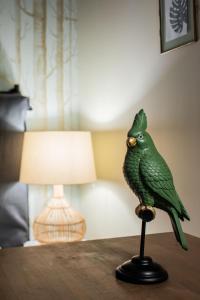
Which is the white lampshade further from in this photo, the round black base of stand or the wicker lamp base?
the round black base of stand

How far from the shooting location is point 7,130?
248 cm

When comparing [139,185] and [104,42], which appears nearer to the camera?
[139,185]

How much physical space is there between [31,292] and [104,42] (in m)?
1.78

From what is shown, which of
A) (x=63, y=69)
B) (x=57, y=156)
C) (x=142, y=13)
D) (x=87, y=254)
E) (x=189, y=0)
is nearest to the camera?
(x=87, y=254)

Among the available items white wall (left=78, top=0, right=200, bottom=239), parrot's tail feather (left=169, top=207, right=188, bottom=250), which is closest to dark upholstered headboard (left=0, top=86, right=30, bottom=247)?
white wall (left=78, top=0, right=200, bottom=239)

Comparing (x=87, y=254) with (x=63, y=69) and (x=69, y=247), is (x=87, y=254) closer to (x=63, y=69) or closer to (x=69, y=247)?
(x=69, y=247)

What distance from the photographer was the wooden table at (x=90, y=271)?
990 millimetres

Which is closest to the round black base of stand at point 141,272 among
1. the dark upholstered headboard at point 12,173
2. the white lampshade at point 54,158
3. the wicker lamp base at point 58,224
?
the white lampshade at point 54,158

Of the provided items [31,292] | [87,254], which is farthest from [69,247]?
[31,292]

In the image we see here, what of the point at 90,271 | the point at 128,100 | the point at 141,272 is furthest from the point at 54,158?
the point at 141,272

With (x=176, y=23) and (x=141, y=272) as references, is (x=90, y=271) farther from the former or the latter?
(x=176, y=23)

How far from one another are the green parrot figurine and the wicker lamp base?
135 centimetres

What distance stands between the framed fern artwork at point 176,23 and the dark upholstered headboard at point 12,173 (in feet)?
3.21

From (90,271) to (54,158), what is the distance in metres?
1.13
